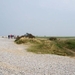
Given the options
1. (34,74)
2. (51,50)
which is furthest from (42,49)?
(34,74)

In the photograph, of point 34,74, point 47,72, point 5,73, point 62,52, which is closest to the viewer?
point 5,73

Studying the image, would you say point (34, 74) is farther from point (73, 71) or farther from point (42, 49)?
point (42, 49)

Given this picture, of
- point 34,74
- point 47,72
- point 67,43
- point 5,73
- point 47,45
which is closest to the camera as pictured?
point 5,73

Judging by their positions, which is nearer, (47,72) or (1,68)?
(1,68)

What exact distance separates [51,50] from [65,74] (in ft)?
43.1

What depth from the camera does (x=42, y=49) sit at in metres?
26.4

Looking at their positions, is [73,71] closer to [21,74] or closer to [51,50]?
Answer: [21,74]

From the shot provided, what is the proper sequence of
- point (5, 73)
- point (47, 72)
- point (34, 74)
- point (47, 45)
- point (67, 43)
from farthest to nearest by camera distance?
point (67, 43)
point (47, 45)
point (47, 72)
point (34, 74)
point (5, 73)

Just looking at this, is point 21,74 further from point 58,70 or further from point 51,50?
point 51,50

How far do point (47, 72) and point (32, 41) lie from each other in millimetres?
22180

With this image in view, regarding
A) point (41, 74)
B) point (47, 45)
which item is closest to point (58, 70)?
point (41, 74)

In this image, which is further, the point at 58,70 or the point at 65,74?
the point at 58,70

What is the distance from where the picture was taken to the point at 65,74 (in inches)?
521

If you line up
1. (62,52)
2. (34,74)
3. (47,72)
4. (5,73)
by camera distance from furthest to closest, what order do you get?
1. (62,52)
2. (47,72)
3. (34,74)
4. (5,73)
